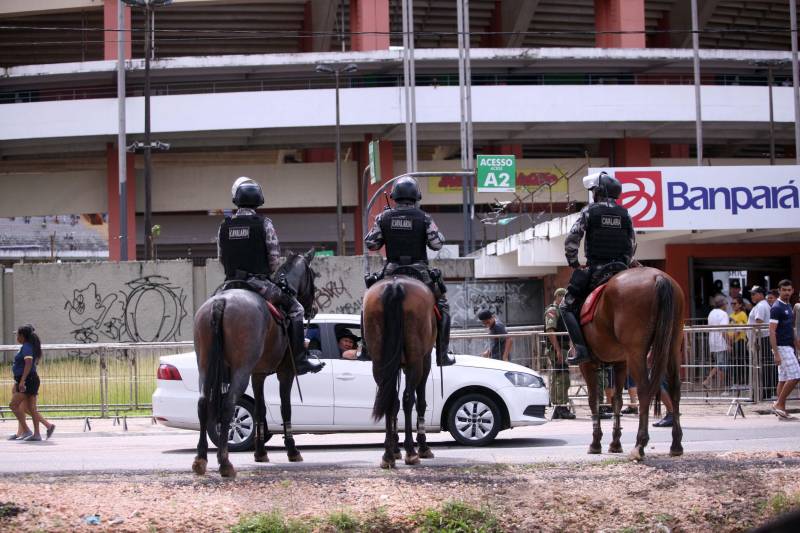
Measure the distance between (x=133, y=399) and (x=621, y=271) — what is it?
1193 centimetres

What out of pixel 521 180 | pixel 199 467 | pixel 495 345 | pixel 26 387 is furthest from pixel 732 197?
pixel 521 180

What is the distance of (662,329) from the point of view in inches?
374

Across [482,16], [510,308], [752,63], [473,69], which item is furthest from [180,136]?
[752,63]

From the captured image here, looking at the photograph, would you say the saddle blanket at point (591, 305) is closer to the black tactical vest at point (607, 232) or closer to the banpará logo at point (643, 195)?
the black tactical vest at point (607, 232)

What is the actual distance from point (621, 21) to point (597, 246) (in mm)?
40638

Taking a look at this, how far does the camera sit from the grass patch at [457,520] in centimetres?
706

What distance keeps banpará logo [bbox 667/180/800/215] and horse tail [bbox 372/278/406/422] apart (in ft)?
50.5

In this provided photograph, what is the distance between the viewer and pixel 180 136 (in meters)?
49.9

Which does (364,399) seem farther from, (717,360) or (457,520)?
(717,360)

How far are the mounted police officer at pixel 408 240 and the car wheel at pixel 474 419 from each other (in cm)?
369

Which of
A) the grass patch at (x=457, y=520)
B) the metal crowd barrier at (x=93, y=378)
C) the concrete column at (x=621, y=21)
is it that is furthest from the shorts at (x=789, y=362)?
the concrete column at (x=621, y=21)

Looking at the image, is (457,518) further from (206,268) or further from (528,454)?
(206,268)

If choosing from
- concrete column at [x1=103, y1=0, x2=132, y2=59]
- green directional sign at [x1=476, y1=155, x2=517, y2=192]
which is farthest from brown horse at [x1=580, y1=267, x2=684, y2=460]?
concrete column at [x1=103, y1=0, x2=132, y2=59]

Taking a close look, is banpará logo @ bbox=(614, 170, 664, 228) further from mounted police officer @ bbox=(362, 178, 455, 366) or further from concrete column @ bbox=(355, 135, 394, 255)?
concrete column @ bbox=(355, 135, 394, 255)
